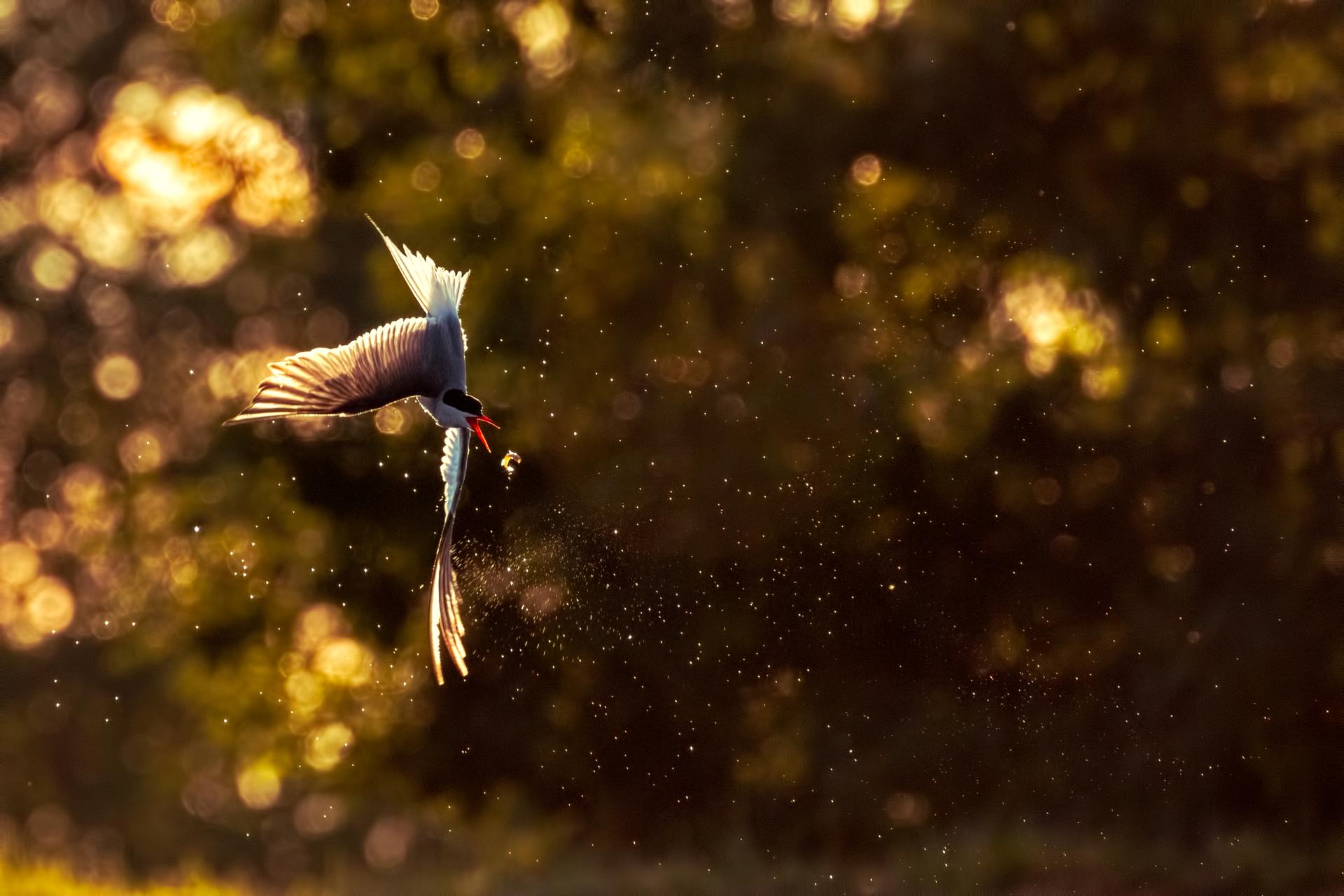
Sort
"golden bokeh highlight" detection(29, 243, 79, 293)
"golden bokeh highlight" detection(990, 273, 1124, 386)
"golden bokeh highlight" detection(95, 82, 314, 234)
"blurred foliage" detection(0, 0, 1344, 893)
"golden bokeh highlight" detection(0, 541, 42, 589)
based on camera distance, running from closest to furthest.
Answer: "blurred foliage" detection(0, 0, 1344, 893)
"golden bokeh highlight" detection(990, 273, 1124, 386)
"golden bokeh highlight" detection(95, 82, 314, 234)
"golden bokeh highlight" detection(29, 243, 79, 293)
"golden bokeh highlight" detection(0, 541, 42, 589)

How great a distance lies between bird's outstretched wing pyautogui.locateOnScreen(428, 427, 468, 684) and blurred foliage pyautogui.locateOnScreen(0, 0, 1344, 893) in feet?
13.7

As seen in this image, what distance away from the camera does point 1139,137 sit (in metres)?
7.46

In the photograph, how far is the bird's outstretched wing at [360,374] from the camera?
2.64 m

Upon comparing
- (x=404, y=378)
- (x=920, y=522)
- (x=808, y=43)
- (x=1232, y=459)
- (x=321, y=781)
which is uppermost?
(x=404, y=378)

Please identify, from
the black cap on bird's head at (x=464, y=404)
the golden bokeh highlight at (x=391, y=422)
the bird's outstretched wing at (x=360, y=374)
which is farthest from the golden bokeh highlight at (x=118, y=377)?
the black cap on bird's head at (x=464, y=404)

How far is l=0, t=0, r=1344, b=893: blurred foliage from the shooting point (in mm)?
7191

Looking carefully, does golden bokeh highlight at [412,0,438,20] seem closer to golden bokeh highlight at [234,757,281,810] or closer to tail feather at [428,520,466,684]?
golden bokeh highlight at [234,757,281,810]

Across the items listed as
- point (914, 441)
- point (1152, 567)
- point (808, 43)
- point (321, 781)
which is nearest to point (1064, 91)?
point (808, 43)

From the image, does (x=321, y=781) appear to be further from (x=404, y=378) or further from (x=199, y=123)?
(x=404, y=378)

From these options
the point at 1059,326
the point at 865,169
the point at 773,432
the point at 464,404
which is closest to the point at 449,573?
the point at 464,404

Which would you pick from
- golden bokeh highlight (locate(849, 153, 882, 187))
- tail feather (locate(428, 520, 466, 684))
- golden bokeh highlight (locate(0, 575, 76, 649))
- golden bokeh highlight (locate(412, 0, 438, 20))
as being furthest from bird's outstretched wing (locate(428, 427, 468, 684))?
golden bokeh highlight (locate(0, 575, 76, 649))

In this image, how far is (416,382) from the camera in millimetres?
2844

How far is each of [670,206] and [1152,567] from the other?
2914 millimetres

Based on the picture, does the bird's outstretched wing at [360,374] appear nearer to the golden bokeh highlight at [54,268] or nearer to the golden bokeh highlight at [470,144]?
the golden bokeh highlight at [470,144]
